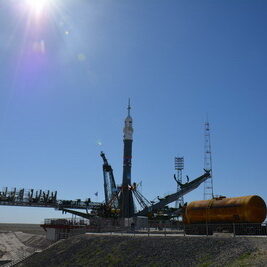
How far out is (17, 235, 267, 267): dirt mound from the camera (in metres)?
20.8

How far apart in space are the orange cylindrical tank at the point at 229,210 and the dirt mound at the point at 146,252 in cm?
542

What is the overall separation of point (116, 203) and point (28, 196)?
20443mm

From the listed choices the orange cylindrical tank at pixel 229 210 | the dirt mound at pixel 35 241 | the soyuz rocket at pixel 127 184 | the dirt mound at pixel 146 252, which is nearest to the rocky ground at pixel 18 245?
the dirt mound at pixel 35 241

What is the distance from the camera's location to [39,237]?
53.2 meters

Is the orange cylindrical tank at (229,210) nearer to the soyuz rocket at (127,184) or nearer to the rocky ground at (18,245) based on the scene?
the rocky ground at (18,245)

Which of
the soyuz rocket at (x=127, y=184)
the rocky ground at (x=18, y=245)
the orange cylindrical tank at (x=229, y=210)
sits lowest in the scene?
the rocky ground at (x=18, y=245)

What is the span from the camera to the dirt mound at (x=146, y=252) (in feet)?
68.3

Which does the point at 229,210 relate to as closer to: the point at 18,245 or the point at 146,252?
the point at 146,252

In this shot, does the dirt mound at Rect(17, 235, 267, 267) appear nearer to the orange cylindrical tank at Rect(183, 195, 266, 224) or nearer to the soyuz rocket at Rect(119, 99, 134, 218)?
the orange cylindrical tank at Rect(183, 195, 266, 224)

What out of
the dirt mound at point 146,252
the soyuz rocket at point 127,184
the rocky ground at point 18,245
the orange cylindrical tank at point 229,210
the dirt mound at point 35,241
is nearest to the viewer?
the dirt mound at point 146,252

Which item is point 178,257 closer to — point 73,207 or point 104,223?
point 104,223

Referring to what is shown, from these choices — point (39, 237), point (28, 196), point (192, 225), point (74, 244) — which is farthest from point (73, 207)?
point (192, 225)

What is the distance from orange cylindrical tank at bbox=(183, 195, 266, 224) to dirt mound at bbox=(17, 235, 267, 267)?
5.42 metres

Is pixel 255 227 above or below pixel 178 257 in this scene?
above
